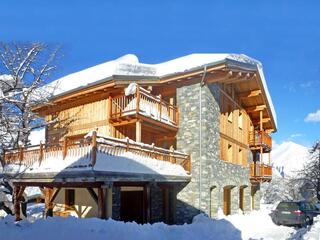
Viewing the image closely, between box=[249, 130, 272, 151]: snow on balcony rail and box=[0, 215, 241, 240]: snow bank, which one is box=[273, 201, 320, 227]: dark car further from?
box=[249, 130, 272, 151]: snow on balcony rail

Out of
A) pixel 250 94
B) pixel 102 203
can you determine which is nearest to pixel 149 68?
pixel 250 94

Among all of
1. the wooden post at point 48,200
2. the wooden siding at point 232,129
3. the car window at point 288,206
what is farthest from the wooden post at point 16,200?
the car window at point 288,206

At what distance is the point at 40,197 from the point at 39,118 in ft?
17.7

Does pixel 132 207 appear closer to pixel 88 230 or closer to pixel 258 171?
pixel 88 230

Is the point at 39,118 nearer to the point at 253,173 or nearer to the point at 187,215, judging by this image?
the point at 187,215

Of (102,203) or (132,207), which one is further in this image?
(132,207)

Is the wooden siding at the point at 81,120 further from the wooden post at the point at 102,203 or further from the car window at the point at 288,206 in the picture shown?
the car window at the point at 288,206

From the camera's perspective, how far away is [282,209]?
17.8 meters

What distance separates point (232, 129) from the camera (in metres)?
22.8

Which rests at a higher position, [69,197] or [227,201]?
[69,197]

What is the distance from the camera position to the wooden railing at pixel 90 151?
1198 centimetres

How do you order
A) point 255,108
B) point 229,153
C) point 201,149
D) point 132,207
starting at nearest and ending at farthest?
point 132,207, point 201,149, point 229,153, point 255,108

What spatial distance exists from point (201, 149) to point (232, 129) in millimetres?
5611

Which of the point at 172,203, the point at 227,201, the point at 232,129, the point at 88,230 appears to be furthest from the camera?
the point at 232,129
